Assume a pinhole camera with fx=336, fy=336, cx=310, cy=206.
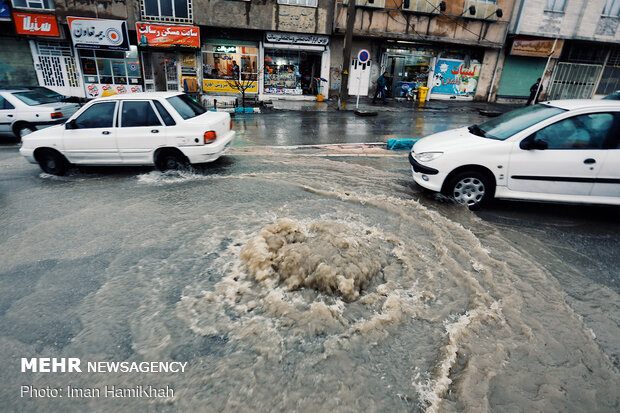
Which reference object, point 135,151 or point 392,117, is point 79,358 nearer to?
point 135,151

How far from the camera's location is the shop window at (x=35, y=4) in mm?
16375

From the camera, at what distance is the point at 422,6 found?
19.8m

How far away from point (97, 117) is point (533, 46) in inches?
989

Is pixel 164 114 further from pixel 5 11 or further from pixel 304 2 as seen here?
pixel 5 11

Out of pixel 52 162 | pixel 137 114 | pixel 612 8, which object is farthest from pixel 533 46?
pixel 52 162

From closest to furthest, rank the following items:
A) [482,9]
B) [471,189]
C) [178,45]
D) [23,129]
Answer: [471,189] < [23,129] < [178,45] < [482,9]

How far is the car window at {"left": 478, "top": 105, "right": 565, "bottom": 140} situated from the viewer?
5121 mm

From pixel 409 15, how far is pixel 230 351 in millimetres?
22102

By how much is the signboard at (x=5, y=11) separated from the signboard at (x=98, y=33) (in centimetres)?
252

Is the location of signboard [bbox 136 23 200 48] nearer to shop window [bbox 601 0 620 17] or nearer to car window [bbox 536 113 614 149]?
car window [bbox 536 113 614 149]

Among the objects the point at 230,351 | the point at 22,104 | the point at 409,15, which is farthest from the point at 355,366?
the point at 409,15

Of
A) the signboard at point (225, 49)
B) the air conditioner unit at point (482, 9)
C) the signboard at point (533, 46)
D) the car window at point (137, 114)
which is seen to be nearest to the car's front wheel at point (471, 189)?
the car window at point (137, 114)

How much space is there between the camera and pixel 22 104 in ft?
31.1

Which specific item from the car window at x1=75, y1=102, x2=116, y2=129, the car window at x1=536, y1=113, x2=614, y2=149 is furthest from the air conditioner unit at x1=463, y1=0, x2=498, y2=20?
the car window at x1=75, y1=102, x2=116, y2=129
